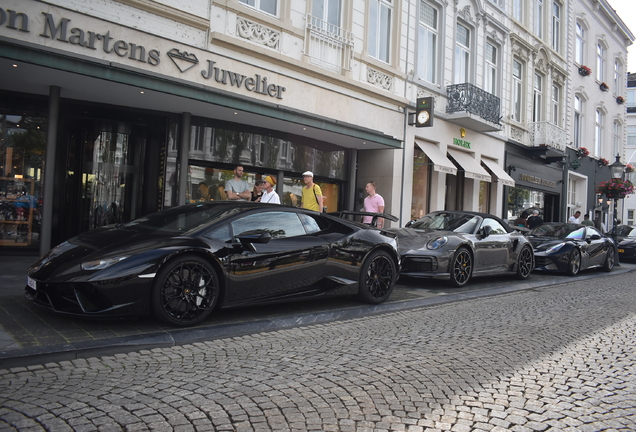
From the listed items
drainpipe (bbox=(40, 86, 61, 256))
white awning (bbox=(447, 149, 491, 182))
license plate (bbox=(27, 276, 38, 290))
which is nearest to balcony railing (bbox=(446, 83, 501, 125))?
white awning (bbox=(447, 149, 491, 182))

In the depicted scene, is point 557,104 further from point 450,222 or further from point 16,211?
point 16,211

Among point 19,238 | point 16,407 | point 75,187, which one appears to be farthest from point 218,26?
point 16,407

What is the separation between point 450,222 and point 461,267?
1.25 metres

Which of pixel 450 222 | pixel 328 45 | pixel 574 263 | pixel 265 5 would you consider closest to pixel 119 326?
pixel 450 222

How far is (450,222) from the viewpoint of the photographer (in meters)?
9.83

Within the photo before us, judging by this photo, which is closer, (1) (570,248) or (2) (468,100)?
(1) (570,248)

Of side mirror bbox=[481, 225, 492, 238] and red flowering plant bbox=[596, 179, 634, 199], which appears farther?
red flowering plant bbox=[596, 179, 634, 199]

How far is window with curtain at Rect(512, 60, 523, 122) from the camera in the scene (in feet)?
73.0

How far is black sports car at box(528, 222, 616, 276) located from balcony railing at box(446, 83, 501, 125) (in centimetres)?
558

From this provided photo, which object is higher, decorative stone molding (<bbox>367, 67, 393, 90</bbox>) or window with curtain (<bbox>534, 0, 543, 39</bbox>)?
window with curtain (<bbox>534, 0, 543, 39</bbox>)

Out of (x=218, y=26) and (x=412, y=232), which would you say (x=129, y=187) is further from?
(x=412, y=232)

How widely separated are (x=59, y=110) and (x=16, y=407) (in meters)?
8.09

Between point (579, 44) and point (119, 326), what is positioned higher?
point (579, 44)

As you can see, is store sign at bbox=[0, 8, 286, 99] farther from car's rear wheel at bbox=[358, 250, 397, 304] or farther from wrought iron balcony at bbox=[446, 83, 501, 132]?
wrought iron balcony at bbox=[446, 83, 501, 132]
